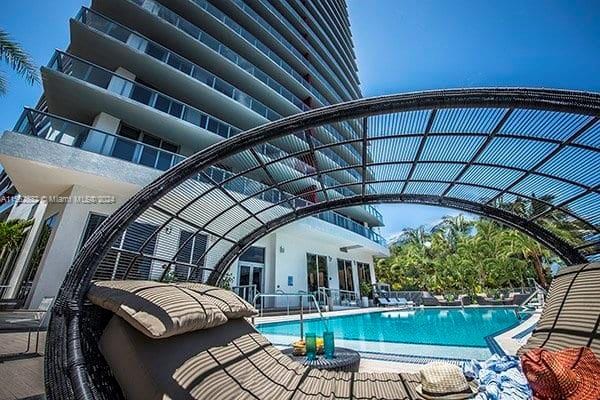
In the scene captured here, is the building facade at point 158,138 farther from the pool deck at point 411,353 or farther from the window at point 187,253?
the pool deck at point 411,353

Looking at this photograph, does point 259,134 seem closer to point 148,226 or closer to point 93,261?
point 93,261

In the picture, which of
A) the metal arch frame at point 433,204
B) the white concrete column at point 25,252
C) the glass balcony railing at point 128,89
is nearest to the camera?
the metal arch frame at point 433,204

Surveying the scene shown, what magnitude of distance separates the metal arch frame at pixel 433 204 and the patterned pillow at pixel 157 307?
2.76 m

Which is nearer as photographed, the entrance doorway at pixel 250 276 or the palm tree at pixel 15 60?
the palm tree at pixel 15 60

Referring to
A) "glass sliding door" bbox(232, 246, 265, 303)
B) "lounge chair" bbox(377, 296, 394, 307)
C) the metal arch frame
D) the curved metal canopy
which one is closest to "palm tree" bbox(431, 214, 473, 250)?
"lounge chair" bbox(377, 296, 394, 307)

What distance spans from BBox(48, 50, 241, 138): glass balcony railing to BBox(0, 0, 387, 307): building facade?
5cm

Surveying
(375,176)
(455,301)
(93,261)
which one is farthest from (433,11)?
(455,301)

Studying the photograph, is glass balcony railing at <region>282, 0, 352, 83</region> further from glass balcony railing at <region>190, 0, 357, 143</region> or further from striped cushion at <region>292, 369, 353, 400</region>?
striped cushion at <region>292, 369, 353, 400</region>

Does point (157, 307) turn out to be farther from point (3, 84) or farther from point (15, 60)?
point (3, 84)

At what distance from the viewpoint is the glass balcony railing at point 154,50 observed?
10531 mm

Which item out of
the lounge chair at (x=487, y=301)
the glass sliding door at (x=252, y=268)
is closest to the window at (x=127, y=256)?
the glass sliding door at (x=252, y=268)

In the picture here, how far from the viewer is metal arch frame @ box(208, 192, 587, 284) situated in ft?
15.7

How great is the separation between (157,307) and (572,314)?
13.7 ft

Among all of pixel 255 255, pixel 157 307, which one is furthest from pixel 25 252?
pixel 157 307
